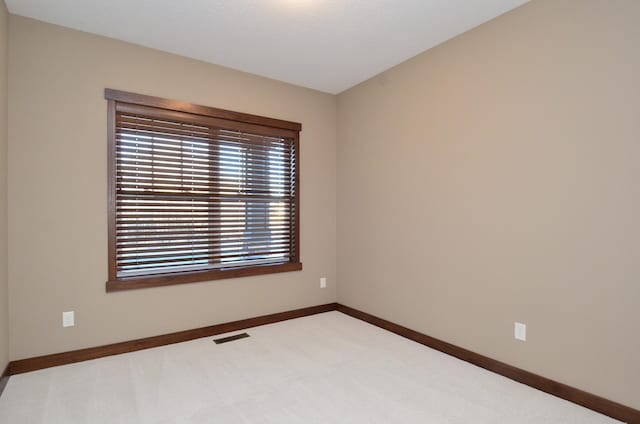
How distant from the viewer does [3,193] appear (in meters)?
2.44

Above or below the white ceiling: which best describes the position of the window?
below

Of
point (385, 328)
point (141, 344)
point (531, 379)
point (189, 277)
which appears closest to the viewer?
point (531, 379)

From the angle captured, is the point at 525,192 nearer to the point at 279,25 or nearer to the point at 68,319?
the point at 279,25

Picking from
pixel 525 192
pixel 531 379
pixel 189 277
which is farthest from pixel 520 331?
pixel 189 277

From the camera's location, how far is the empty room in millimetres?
2102

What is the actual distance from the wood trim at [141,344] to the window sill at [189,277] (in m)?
0.47

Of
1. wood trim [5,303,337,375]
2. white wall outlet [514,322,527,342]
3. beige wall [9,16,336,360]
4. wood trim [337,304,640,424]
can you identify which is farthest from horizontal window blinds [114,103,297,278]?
white wall outlet [514,322,527,342]

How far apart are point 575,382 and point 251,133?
3.40 m

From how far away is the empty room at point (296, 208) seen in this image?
2.10 m

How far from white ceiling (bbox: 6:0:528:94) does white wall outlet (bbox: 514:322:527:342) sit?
2.30m

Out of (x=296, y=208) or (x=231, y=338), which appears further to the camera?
(x=296, y=208)

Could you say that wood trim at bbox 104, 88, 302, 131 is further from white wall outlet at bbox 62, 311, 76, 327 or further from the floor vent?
the floor vent

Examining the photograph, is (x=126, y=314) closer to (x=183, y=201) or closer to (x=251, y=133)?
(x=183, y=201)

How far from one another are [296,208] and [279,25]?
1.92 m
